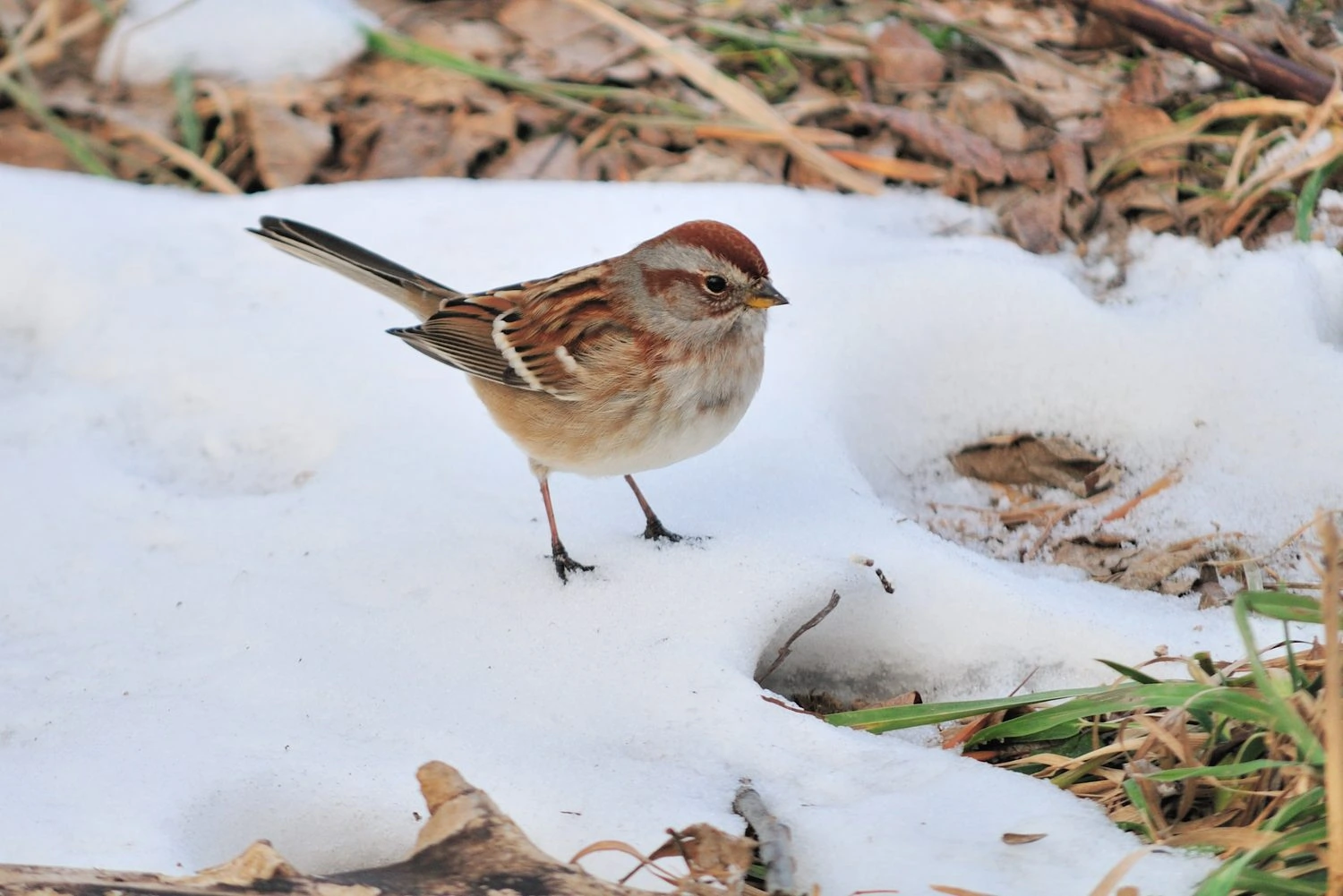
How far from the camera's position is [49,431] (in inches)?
183

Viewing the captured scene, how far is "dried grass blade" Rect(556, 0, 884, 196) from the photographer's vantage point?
5.88 meters

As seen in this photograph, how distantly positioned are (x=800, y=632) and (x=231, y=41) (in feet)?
15.8

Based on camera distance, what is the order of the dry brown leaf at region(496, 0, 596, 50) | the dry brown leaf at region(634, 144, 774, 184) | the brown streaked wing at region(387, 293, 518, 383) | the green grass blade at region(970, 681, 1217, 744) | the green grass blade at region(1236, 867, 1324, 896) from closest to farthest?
1. the green grass blade at region(1236, 867, 1324, 896)
2. the green grass blade at region(970, 681, 1217, 744)
3. the brown streaked wing at region(387, 293, 518, 383)
4. the dry brown leaf at region(634, 144, 774, 184)
5. the dry brown leaf at region(496, 0, 596, 50)

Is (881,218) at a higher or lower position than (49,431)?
higher

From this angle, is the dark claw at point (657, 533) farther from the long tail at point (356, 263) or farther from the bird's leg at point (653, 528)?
the long tail at point (356, 263)

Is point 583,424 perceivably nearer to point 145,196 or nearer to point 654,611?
point 654,611

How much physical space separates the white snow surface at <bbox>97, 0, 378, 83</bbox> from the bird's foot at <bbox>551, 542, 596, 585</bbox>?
364 cm

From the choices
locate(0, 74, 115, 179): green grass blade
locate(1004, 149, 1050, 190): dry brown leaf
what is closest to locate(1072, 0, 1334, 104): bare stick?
locate(1004, 149, 1050, 190): dry brown leaf

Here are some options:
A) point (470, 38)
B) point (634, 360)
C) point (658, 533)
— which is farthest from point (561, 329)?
point (470, 38)

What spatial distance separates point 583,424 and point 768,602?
800 millimetres

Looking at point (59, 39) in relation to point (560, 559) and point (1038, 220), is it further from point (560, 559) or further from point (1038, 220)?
point (1038, 220)

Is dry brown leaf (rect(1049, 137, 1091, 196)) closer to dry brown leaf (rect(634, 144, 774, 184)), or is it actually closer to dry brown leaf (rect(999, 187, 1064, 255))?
dry brown leaf (rect(999, 187, 1064, 255))

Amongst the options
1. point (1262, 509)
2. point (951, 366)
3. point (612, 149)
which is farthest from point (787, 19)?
point (1262, 509)

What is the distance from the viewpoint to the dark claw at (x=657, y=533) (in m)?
4.08
